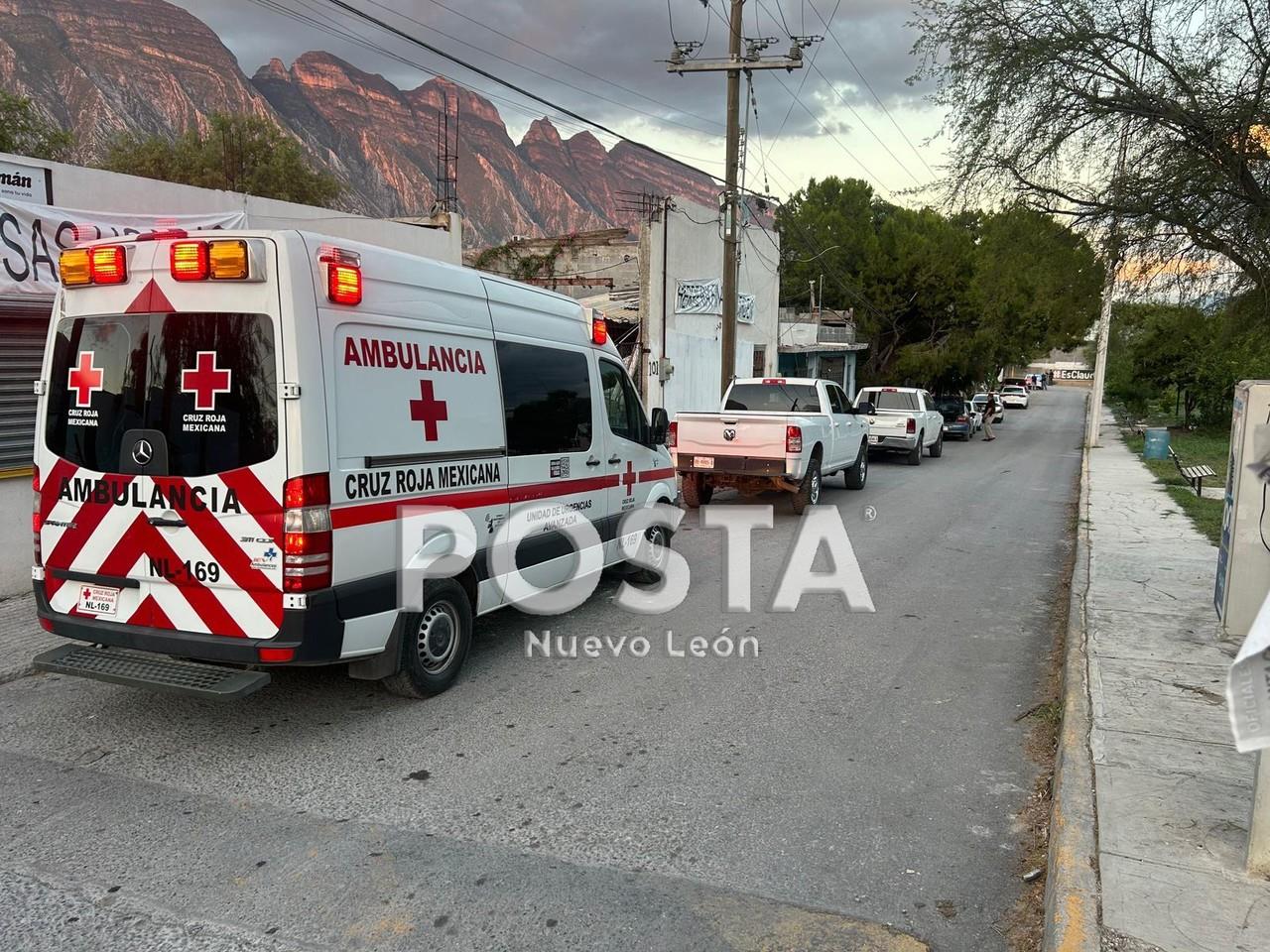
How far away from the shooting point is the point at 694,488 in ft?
43.1

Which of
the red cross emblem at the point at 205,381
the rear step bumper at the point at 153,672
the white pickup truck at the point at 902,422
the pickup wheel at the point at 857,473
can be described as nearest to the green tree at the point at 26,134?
the white pickup truck at the point at 902,422

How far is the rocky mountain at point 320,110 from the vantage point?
93438 mm

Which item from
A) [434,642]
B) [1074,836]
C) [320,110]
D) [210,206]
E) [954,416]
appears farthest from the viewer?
[320,110]

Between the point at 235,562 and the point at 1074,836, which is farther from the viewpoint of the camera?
the point at 235,562

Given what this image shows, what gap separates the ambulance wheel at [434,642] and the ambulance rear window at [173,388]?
4.42ft

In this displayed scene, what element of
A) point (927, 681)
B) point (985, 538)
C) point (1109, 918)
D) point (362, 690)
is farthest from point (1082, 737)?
point (985, 538)

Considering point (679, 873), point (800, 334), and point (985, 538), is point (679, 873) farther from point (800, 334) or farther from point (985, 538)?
point (800, 334)

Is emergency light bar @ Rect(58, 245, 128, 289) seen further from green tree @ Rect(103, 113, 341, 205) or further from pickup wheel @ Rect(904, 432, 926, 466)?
green tree @ Rect(103, 113, 341, 205)

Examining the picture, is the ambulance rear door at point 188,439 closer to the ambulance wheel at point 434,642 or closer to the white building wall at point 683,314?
the ambulance wheel at point 434,642

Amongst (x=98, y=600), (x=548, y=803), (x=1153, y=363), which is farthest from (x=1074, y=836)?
(x=1153, y=363)

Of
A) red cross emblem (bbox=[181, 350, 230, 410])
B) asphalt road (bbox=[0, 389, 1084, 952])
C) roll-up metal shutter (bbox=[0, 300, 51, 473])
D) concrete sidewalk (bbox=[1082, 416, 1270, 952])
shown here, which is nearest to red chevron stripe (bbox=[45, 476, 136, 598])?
red cross emblem (bbox=[181, 350, 230, 410])

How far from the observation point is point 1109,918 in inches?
123

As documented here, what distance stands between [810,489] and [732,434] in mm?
1613

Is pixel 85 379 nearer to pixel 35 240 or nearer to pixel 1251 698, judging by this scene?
pixel 35 240
